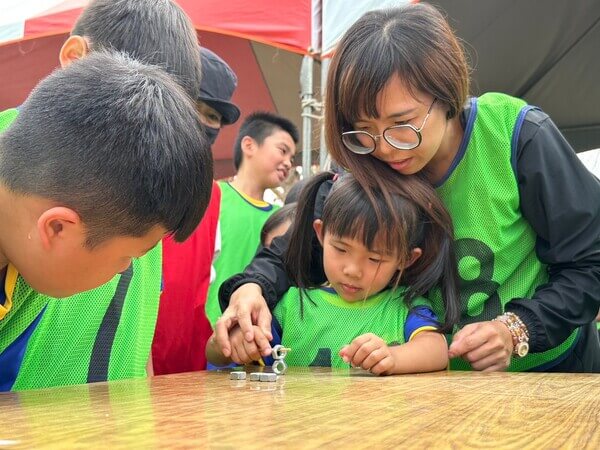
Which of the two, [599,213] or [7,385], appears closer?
[7,385]

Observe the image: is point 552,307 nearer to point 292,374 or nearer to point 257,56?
point 292,374

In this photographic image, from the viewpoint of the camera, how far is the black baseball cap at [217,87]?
222 centimetres

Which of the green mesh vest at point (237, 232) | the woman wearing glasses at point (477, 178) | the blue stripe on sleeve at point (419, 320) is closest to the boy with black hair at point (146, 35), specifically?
the woman wearing glasses at point (477, 178)

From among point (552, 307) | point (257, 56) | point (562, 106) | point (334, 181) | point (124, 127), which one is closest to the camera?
point (124, 127)

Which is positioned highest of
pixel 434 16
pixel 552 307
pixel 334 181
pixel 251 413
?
pixel 434 16

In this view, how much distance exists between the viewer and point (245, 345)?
1431 mm

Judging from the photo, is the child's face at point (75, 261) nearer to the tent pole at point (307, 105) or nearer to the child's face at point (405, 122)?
the child's face at point (405, 122)

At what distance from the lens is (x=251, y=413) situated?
736mm

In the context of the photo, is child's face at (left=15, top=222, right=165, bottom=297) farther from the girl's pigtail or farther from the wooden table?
the girl's pigtail

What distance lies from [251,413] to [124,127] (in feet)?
1.30

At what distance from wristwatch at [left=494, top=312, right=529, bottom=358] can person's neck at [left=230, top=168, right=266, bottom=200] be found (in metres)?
2.71

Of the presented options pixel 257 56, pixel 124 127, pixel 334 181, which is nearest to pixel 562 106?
pixel 257 56

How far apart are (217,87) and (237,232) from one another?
56.7 inches

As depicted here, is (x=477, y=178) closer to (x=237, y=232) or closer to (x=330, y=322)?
(x=330, y=322)
